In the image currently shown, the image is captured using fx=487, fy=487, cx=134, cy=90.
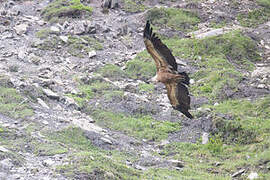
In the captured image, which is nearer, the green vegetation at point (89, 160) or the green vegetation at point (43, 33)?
the green vegetation at point (89, 160)

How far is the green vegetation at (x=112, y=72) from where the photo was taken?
1472 centimetres

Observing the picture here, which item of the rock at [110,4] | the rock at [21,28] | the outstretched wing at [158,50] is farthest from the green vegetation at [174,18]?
the outstretched wing at [158,50]

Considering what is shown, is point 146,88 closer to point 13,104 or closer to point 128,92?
point 128,92

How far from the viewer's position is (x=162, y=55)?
9641mm

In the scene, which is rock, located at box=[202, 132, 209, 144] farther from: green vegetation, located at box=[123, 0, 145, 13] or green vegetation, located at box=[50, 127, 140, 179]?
green vegetation, located at box=[123, 0, 145, 13]

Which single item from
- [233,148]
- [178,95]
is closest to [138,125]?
[178,95]

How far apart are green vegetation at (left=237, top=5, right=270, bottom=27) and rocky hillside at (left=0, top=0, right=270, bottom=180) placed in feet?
0.18

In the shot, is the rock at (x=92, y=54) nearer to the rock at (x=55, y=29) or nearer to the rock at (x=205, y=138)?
the rock at (x=55, y=29)

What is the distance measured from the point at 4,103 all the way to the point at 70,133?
2.10m

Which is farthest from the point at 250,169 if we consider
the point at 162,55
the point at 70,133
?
the point at 70,133

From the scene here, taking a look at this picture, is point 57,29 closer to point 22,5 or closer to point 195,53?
point 22,5

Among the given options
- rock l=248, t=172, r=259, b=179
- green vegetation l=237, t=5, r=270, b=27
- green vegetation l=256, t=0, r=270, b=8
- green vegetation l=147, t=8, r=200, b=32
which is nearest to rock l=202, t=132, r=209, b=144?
rock l=248, t=172, r=259, b=179

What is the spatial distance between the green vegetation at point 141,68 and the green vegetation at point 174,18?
2.73 m

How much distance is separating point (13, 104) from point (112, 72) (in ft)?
12.8
